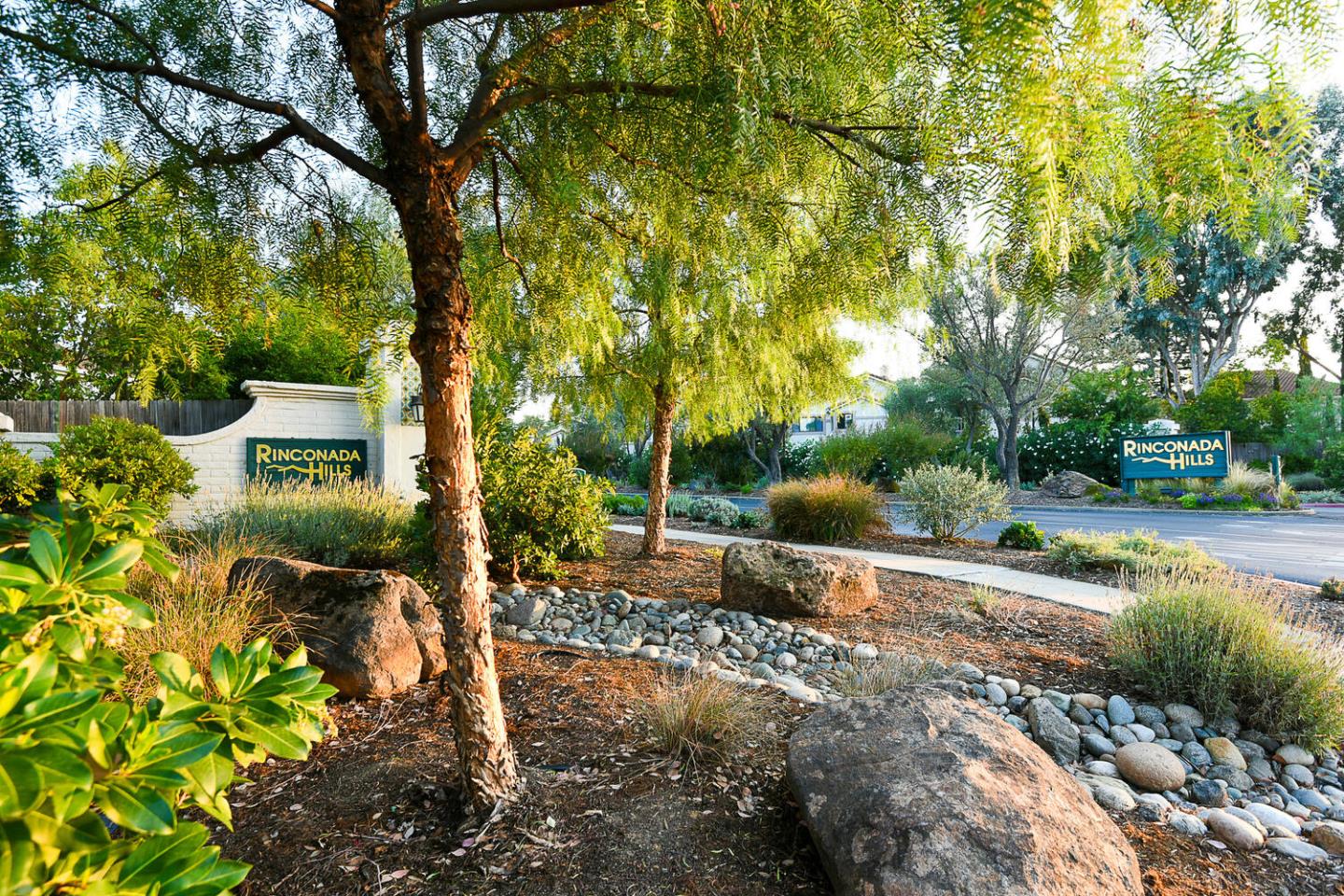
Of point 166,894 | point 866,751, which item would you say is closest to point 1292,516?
point 866,751

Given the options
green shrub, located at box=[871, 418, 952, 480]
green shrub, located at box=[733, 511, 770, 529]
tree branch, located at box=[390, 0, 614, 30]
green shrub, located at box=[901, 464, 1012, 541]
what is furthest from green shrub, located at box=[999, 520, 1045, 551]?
green shrub, located at box=[871, 418, 952, 480]

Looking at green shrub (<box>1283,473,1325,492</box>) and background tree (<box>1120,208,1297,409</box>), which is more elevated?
background tree (<box>1120,208,1297,409</box>)

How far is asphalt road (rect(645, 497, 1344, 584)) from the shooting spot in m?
9.38

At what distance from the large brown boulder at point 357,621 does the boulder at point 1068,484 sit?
22683 mm

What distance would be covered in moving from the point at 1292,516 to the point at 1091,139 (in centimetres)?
2061

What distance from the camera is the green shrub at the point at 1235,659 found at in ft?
12.3

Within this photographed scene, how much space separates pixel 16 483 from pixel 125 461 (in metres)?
1.03

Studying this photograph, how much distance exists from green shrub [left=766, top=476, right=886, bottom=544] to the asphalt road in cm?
242

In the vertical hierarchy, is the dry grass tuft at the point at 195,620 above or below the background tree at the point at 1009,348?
below

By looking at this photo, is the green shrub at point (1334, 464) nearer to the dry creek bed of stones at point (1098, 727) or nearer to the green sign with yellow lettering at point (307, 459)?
the dry creek bed of stones at point (1098, 727)

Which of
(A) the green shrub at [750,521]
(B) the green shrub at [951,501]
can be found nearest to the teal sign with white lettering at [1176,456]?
(B) the green shrub at [951,501]

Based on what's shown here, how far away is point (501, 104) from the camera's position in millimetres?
2297

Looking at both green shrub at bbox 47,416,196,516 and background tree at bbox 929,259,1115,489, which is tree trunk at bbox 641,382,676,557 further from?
background tree at bbox 929,259,1115,489

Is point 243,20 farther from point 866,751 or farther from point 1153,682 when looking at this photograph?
point 1153,682
